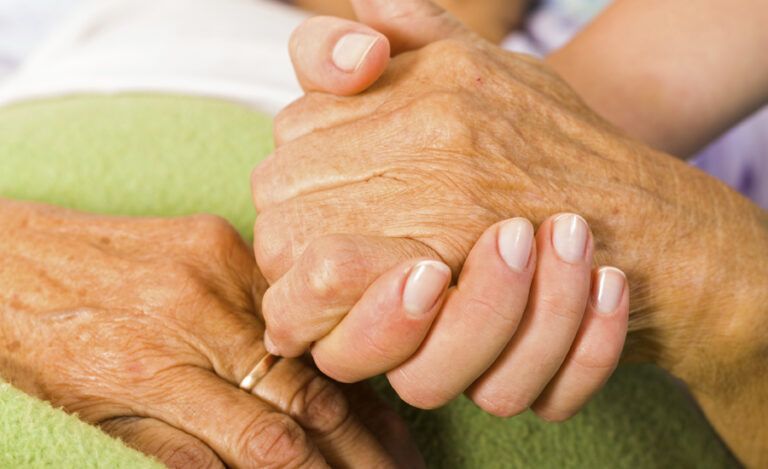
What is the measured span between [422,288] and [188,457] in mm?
220

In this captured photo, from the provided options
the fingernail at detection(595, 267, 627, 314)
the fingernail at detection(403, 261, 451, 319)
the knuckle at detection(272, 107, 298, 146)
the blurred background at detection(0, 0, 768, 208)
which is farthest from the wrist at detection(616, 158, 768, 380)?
the blurred background at detection(0, 0, 768, 208)

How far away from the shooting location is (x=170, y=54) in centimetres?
119

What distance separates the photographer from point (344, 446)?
0.62m

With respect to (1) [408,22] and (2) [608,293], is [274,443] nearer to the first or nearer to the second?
(2) [608,293]

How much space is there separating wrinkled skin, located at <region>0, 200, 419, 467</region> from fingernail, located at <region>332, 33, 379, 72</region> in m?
0.20

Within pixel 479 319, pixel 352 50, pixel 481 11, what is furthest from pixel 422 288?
pixel 481 11

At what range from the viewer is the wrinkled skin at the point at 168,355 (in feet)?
1.92

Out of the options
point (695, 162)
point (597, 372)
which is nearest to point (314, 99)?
point (597, 372)

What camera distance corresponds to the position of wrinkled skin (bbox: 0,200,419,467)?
0.58 m

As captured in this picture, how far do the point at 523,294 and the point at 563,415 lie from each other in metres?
0.16

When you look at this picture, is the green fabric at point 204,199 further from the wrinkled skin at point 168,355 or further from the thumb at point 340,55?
the thumb at point 340,55

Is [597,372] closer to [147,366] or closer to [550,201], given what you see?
[550,201]

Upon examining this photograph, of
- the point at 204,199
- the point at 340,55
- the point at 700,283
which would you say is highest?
the point at 340,55

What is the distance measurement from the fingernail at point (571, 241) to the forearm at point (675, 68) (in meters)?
0.50
